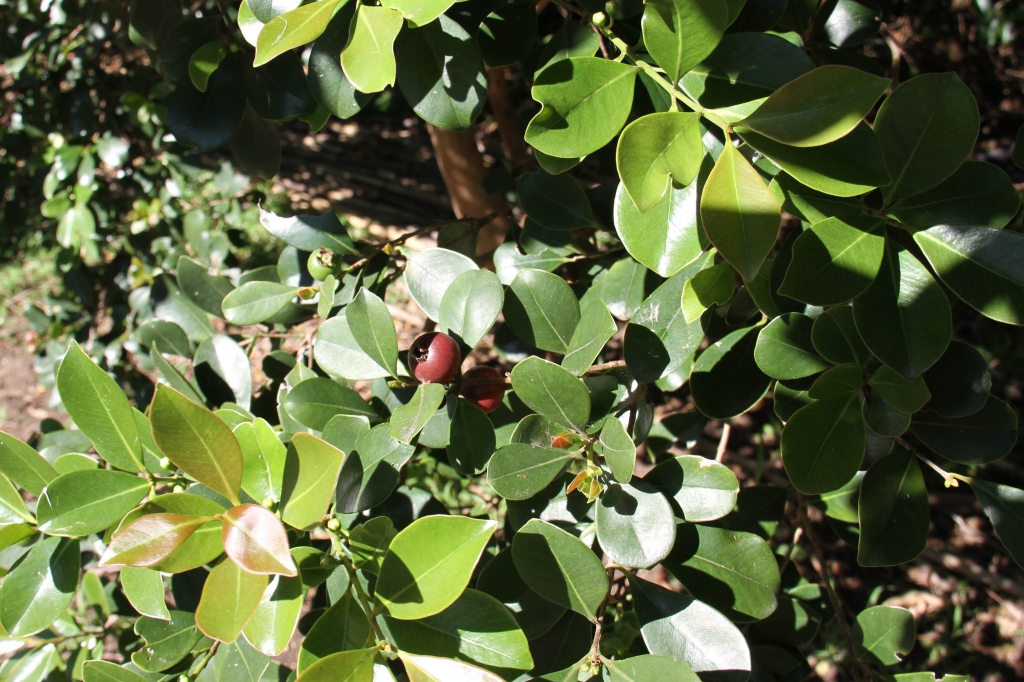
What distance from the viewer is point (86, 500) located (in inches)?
28.1

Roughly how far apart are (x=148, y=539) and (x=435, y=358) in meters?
0.33

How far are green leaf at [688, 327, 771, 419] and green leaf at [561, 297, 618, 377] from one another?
0.54ft

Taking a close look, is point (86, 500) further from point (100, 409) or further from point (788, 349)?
point (788, 349)

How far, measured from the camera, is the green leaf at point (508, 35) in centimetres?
88

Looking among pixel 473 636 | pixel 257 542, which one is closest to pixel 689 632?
pixel 473 636

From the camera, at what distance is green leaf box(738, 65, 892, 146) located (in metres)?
0.50

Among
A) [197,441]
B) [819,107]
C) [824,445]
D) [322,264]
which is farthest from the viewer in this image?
[322,264]

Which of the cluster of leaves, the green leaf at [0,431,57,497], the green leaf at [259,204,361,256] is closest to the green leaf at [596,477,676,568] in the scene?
the cluster of leaves

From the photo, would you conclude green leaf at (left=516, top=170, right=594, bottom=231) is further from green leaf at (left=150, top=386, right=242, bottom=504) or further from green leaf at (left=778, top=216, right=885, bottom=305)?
green leaf at (left=150, top=386, right=242, bottom=504)

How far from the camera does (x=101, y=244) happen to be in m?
1.90

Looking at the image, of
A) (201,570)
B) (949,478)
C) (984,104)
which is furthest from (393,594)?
(984,104)

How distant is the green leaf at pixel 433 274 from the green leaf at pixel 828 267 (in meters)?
0.40

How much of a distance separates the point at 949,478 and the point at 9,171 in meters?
2.33

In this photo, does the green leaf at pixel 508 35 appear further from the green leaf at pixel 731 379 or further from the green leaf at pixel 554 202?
the green leaf at pixel 731 379
